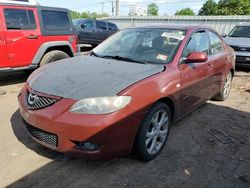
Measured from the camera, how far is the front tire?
10.1ft

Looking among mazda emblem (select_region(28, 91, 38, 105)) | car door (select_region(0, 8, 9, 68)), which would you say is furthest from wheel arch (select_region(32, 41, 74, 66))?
mazda emblem (select_region(28, 91, 38, 105))

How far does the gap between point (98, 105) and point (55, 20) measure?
16.0 feet

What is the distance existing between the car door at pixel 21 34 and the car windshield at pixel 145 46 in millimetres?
2393

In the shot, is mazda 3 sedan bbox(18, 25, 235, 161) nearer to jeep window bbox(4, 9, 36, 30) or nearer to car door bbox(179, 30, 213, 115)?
car door bbox(179, 30, 213, 115)

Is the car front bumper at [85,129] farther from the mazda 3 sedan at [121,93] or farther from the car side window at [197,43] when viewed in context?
the car side window at [197,43]

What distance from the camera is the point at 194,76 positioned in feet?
13.3

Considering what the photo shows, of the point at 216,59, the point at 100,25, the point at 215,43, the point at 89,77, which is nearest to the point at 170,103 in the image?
the point at 89,77

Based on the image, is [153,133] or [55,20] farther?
[55,20]

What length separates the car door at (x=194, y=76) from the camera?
383 centimetres

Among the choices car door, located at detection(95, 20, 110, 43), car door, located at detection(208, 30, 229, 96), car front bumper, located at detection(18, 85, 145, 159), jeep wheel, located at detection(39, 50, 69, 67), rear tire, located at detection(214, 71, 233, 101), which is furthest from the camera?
car door, located at detection(95, 20, 110, 43)


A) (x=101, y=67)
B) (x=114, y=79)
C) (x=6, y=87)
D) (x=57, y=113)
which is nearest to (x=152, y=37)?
(x=101, y=67)

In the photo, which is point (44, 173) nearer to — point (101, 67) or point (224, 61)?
point (101, 67)

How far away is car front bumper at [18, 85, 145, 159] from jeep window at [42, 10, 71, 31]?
4.24 meters

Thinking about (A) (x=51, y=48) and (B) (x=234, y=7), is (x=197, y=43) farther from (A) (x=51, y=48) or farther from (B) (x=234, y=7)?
(B) (x=234, y=7)
